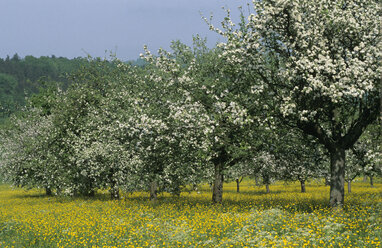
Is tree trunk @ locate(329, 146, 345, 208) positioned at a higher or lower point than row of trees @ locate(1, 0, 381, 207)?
lower

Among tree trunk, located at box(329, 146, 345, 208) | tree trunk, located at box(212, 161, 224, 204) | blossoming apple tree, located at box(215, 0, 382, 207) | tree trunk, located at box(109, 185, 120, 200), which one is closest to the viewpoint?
blossoming apple tree, located at box(215, 0, 382, 207)

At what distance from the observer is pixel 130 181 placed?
1098 inches

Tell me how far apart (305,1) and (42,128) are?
31847 mm

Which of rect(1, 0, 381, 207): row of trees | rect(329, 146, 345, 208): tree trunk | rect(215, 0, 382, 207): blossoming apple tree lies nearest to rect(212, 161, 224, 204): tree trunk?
rect(1, 0, 381, 207): row of trees

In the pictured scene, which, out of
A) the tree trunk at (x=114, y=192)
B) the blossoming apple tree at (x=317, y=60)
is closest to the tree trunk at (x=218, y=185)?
the blossoming apple tree at (x=317, y=60)

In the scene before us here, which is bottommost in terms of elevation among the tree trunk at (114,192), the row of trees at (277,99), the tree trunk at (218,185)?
the tree trunk at (114,192)

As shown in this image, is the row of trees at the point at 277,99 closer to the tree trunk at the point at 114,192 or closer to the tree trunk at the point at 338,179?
the tree trunk at the point at 338,179

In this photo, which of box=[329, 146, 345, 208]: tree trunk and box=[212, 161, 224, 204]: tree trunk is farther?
box=[212, 161, 224, 204]: tree trunk

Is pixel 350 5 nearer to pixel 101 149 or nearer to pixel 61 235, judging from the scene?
pixel 61 235

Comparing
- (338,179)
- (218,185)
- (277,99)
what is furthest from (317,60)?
(218,185)

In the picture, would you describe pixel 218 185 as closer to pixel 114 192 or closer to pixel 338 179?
pixel 338 179

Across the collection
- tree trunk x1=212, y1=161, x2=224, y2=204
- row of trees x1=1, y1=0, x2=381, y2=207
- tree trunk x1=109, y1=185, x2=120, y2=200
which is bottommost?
tree trunk x1=109, y1=185, x2=120, y2=200

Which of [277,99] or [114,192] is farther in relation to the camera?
[114,192]

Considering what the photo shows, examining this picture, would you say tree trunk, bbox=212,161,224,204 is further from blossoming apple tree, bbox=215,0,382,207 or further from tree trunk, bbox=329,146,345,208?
tree trunk, bbox=329,146,345,208
